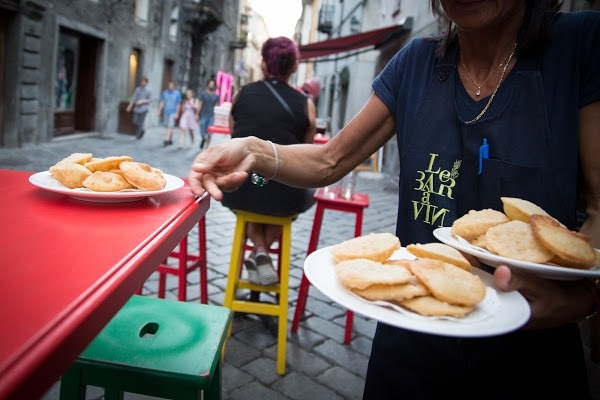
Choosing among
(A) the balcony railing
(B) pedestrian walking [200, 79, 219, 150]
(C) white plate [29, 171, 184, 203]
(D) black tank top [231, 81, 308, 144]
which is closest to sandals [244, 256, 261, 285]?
(D) black tank top [231, 81, 308, 144]

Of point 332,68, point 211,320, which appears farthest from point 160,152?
point 332,68

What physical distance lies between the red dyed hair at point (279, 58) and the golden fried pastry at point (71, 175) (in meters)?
2.56

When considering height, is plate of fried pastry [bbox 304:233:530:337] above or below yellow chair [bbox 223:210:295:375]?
above

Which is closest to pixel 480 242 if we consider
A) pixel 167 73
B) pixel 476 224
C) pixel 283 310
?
pixel 476 224

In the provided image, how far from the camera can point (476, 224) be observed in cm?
122

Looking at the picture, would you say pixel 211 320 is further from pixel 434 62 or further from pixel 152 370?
pixel 434 62

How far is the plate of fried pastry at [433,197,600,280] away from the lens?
3.34 feet

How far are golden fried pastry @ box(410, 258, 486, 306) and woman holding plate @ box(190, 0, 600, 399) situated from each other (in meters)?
0.29

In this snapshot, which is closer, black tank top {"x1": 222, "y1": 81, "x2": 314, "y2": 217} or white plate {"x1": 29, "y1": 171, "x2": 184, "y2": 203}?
white plate {"x1": 29, "y1": 171, "x2": 184, "y2": 203}

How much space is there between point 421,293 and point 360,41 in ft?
45.7

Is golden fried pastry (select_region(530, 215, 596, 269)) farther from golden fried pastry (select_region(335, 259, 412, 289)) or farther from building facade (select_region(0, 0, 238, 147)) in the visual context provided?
building facade (select_region(0, 0, 238, 147))

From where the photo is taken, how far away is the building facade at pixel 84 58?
34.7ft

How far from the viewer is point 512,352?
54.2 inches

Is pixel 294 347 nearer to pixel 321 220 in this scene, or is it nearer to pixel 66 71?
pixel 321 220
